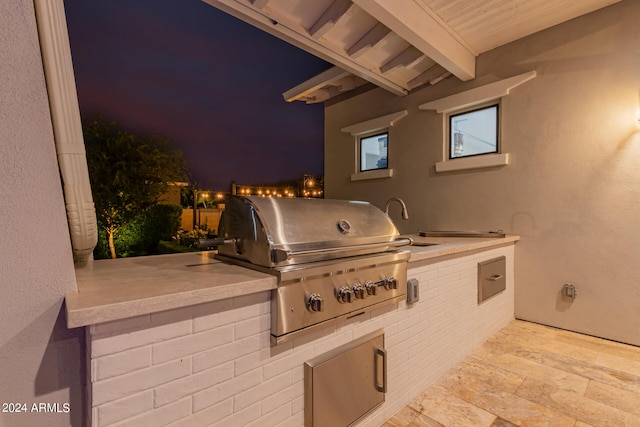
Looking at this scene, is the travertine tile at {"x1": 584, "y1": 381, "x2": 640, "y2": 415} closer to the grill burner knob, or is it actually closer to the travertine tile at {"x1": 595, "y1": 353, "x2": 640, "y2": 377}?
the travertine tile at {"x1": 595, "y1": 353, "x2": 640, "y2": 377}

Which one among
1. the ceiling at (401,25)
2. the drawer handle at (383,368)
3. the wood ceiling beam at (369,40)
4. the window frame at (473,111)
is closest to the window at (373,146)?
the window frame at (473,111)

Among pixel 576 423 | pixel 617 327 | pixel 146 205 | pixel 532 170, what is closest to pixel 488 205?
pixel 532 170

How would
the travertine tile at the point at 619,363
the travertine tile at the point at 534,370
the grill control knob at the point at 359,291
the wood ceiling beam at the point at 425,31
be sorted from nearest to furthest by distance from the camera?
the grill control knob at the point at 359,291
the travertine tile at the point at 534,370
the travertine tile at the point at 619,363
the wood ceiling beam at the point at 425,31

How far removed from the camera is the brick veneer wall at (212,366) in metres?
0.73

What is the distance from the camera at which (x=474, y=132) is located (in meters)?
3.26

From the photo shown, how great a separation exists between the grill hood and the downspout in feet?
1.68

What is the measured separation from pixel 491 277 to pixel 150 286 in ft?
8.50

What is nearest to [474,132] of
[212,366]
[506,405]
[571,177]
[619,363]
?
[571,177]

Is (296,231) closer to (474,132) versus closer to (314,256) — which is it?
(314,256)

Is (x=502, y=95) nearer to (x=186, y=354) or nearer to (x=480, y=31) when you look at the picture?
(x=480, y=31)

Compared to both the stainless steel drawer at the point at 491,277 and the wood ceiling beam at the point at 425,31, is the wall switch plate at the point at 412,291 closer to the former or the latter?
the stainless steel drawer at the point at 491,277

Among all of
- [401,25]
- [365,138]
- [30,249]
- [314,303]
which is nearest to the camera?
[30,249]

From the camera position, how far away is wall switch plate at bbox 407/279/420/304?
161cm

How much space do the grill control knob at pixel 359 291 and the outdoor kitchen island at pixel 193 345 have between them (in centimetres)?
14
